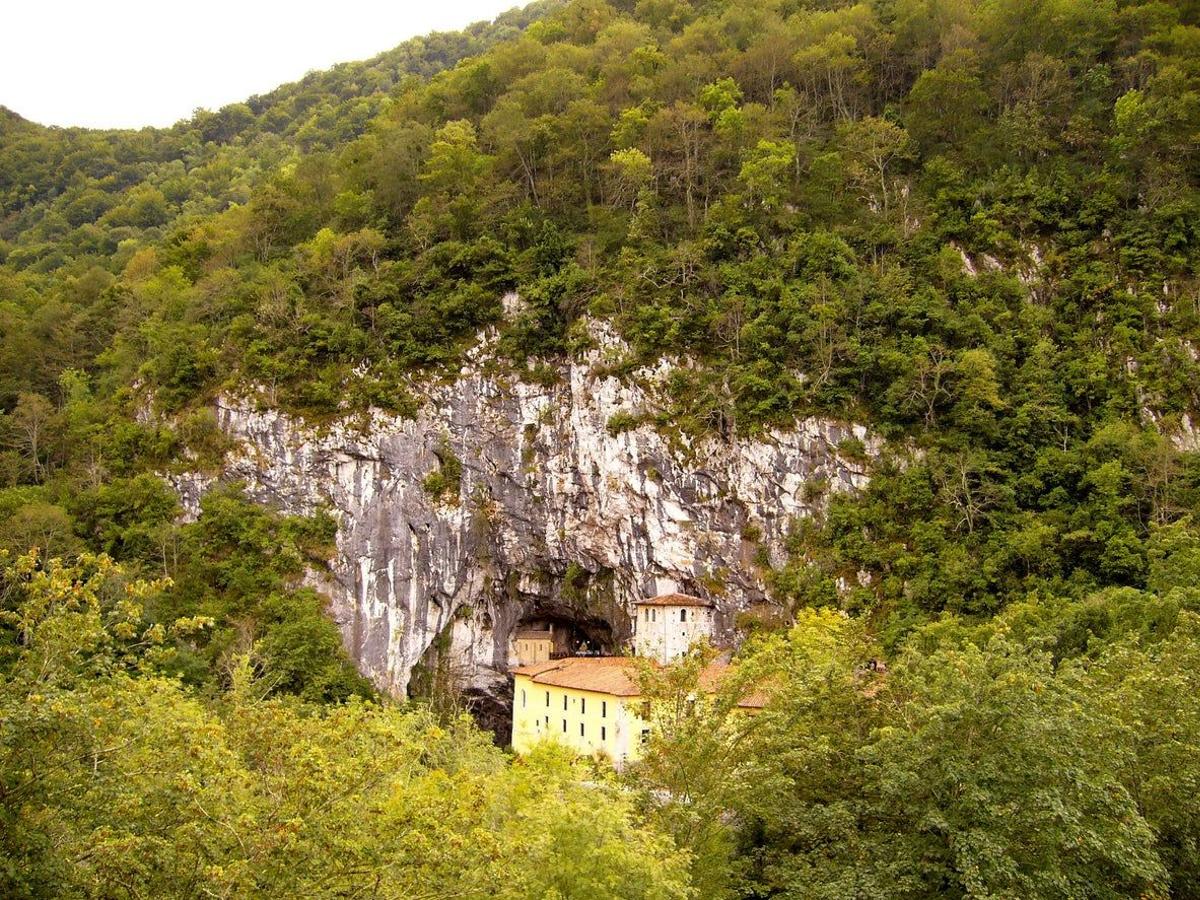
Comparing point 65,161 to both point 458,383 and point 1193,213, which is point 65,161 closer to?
point 458,383

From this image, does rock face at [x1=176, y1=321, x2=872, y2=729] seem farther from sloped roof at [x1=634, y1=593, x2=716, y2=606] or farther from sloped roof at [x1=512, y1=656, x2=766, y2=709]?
sloped roof at [x1=512, y1=656, x2=766, y2=709]

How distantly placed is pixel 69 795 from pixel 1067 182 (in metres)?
57.2

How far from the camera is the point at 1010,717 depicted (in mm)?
21375

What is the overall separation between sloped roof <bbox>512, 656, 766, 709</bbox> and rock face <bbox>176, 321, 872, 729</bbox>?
3.36 meters

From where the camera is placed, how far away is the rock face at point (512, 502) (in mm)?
49906

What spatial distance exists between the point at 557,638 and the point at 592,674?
37.8 feet

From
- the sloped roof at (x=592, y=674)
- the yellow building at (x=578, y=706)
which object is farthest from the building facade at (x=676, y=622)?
the yellow building at (x=578, y=706)

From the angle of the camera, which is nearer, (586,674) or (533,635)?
(586,674)

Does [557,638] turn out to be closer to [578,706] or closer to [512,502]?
[512,502]

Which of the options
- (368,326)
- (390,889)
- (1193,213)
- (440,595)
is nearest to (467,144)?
(368,326)

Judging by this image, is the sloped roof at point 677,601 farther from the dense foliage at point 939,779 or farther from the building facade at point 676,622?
the dense foliage at point 939,779

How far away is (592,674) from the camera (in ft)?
155

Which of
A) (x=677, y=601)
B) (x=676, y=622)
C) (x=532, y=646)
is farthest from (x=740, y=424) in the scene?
(x=532, y=646)

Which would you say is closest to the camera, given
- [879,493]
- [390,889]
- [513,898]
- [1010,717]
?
[390,889]
